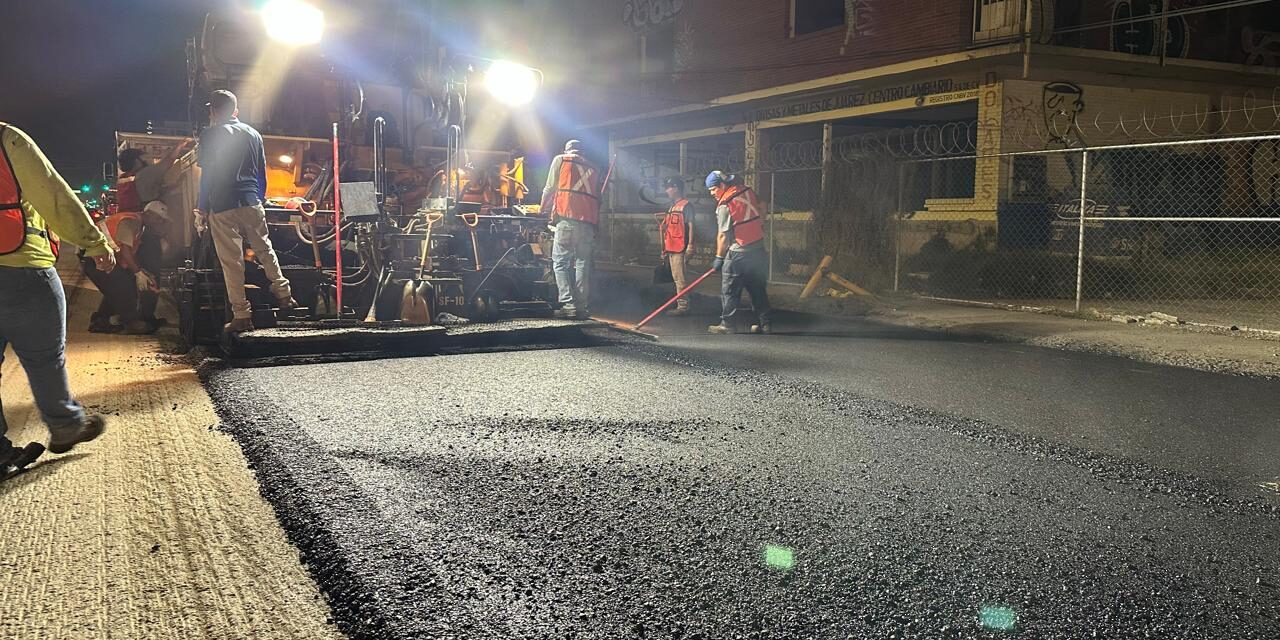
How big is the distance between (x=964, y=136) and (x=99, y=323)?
16038 millimetres

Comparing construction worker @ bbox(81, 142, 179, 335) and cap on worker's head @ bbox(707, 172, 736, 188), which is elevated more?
cap on worker's head @ bbox(707, 172, 736, 188)

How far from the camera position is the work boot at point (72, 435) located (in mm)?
4500

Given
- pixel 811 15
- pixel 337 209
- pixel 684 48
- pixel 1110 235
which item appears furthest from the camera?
pixel 684 48

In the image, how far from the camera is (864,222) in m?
14.8

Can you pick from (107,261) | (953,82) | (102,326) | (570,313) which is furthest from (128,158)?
(953,82)

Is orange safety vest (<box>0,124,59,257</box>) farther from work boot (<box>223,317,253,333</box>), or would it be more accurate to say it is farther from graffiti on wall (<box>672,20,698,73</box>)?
graffiti on wall (<box>672,20,698,73</box>)

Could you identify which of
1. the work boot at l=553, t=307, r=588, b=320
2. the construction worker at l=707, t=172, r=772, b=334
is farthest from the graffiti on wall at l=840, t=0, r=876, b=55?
the work boot at l=553, t=307, r=588, b=320

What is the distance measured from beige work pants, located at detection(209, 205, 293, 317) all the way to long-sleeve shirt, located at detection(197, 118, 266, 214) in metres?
0.08

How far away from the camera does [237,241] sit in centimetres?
763

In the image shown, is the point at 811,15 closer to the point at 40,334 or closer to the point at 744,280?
the point at 744,280

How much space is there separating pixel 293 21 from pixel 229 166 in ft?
8.74

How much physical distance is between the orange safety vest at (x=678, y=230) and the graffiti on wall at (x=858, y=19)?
890 centimetres

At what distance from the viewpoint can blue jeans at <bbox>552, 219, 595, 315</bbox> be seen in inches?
393

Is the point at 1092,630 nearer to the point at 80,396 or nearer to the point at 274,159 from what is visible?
the point at 80,396
